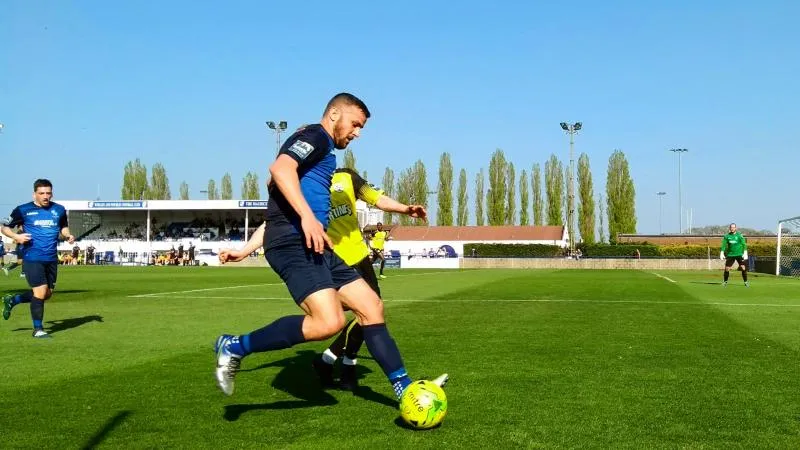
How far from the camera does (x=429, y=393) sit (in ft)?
16.0

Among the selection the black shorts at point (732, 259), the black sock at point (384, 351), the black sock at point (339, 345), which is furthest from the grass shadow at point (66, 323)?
the black shorts at point (732, 259)

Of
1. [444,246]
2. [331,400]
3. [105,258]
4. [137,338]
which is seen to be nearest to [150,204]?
[105,258]

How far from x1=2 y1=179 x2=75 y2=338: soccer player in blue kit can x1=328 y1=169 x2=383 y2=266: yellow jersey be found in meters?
5.48

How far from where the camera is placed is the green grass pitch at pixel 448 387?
15.4 ft

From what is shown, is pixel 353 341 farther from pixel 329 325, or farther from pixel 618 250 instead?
pixel 618 250

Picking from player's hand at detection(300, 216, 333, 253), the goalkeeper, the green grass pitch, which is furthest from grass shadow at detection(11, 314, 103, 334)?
the goalkeeper

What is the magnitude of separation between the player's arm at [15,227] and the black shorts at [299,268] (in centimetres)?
634

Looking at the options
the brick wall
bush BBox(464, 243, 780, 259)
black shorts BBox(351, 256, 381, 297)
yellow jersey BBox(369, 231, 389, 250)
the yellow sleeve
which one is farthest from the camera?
bush BBox(464, 243, 780, 259)

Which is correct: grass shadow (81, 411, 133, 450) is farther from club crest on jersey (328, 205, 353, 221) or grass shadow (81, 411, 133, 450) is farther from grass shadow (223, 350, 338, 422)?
club crest on jersey (328, 205, 353, 221)

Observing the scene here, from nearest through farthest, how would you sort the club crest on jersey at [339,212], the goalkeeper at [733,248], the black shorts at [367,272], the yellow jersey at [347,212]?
the club crest on jersey at [339,212], the yellow jersey at [347,212], the black shorts at [367,272], the goalkeeper at [733,248]

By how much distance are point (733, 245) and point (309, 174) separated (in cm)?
2363

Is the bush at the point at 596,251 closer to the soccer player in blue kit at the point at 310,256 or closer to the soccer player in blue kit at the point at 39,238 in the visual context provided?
the soccer player in blue kit at the point at 39,238

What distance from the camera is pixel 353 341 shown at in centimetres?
673

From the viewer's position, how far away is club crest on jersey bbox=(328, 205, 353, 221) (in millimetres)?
6273
